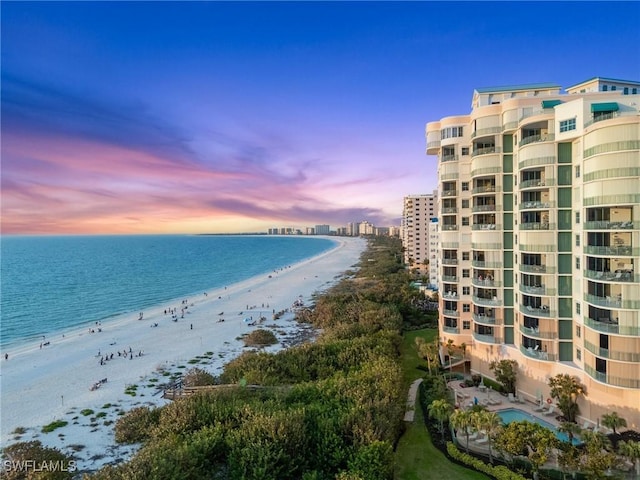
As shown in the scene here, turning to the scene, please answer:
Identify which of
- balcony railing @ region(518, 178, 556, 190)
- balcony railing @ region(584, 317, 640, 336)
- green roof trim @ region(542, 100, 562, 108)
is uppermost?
green roof trim @ region(542, 100, 562, 108)

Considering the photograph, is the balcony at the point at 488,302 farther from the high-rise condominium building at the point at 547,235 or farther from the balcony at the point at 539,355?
the balcony at the point at 539,355

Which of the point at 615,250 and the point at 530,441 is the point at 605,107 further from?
the point at 530,441

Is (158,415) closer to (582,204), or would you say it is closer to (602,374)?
(602,374)

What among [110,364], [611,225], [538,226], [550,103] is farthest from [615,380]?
[110,364]

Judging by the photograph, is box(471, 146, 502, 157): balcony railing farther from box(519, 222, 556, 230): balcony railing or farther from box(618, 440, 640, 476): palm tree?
box(618, 440, 640, 476): palm tree

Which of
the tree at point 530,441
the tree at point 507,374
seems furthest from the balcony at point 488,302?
the tree at point 530,441

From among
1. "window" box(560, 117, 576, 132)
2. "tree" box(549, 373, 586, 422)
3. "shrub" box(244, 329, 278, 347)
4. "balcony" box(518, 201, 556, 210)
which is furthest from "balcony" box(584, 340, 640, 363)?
"shrub" box(244, 329, 278, 347)

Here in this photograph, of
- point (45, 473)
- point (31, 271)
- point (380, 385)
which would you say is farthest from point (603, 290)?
point (31, 271)
